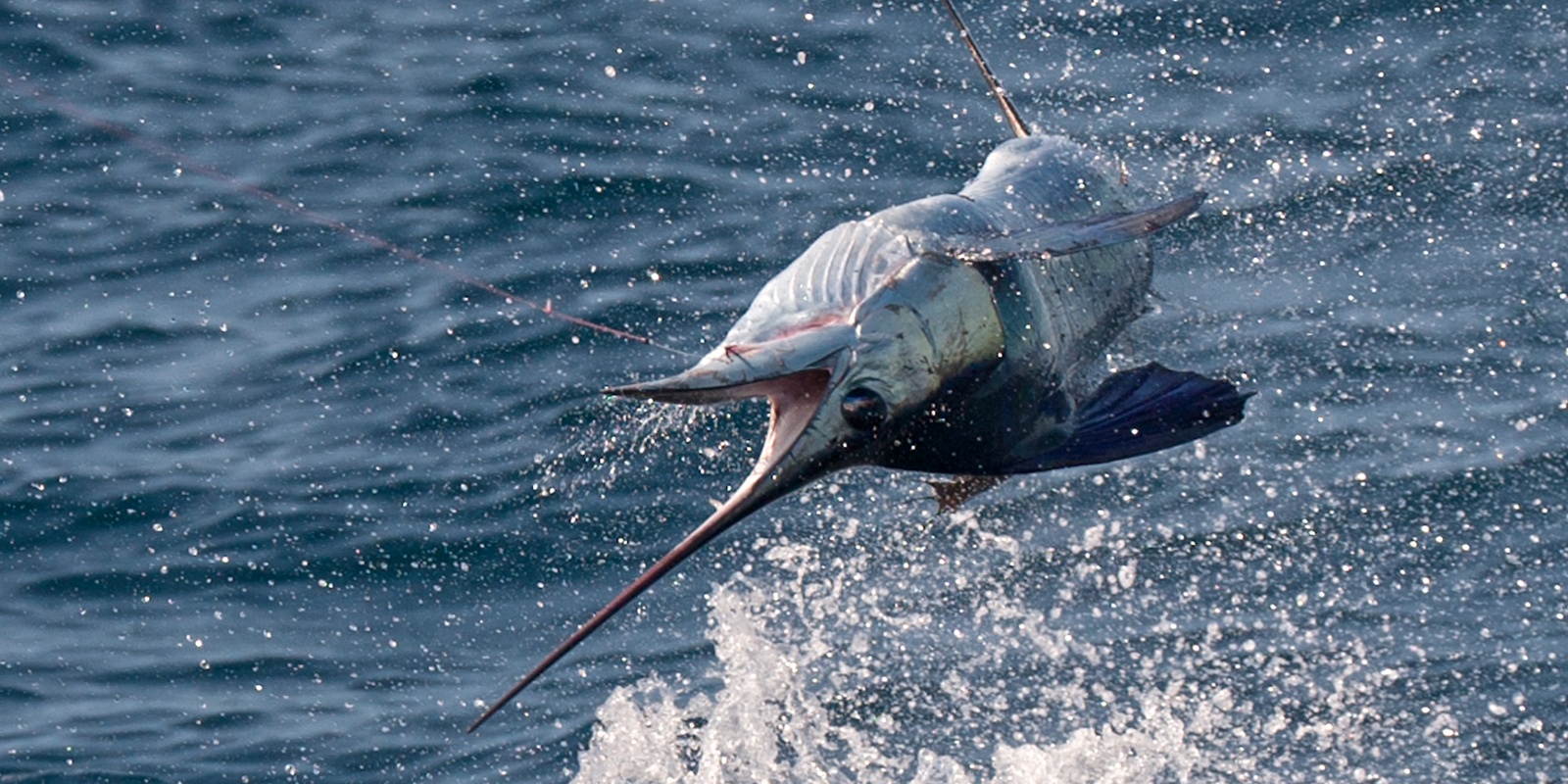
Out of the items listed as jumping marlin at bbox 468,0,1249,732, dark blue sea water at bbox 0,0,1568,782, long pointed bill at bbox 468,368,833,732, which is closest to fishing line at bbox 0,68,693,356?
dark blue sea water at bbox 0,0,1568,782

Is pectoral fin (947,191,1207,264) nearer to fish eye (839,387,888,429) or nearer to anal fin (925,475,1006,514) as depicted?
fish eye (839,387,888,429)

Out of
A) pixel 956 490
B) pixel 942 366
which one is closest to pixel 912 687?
pixel 956 490

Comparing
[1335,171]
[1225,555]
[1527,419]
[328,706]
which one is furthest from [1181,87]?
[328,706]

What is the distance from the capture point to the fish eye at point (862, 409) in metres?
3.70

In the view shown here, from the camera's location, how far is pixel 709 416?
6.75 m

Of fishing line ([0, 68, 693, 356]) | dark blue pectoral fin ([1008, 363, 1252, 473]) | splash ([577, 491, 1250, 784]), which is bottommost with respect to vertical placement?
splash ([577, 491, 1250, 784])

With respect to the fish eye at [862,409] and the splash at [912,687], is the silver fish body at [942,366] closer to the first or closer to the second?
the fish eye at [862,409]

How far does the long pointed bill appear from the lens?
342 cm

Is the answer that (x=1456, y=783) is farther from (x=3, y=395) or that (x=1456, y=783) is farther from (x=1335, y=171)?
(x=3, y=395)

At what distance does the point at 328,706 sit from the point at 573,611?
2.44ft

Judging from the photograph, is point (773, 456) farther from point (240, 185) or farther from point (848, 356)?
point (240, 185)

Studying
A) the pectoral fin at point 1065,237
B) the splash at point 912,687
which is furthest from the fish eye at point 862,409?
the splash at point 912,687

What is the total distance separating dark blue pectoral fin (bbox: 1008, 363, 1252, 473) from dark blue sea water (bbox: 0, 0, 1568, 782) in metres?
1.27

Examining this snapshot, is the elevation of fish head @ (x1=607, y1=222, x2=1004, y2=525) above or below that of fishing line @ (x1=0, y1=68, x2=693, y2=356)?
above
